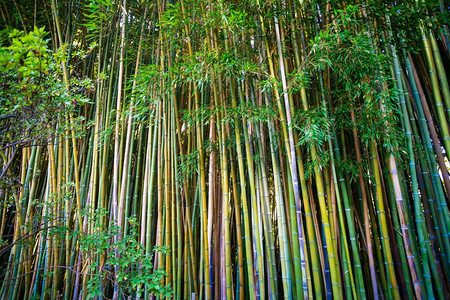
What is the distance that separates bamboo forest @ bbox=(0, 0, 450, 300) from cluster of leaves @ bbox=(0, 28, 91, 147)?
0.01m

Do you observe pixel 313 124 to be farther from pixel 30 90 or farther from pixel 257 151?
pixel 30 90

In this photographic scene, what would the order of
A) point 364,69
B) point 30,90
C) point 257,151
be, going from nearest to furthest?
point 30,90
point 364,69
point 257,151

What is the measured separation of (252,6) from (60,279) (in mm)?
3108

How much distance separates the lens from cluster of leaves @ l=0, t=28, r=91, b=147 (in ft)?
3.92

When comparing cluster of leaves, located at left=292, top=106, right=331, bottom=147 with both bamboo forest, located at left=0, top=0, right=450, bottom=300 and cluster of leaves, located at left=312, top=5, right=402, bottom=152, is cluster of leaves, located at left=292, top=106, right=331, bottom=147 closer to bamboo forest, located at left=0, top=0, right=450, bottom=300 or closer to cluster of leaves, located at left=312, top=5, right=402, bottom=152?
bamboo forest, located at left=0, top=0, right=450, bottom=300

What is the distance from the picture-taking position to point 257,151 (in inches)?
86.7

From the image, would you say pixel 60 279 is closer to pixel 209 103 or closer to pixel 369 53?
pixel 209 103

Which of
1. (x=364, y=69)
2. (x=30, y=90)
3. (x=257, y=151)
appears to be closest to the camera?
(x=30, y=90)

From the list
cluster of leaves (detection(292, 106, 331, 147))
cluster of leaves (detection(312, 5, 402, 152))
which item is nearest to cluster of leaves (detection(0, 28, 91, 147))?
cluster of leaves (detection(292, 106, 331, 147))

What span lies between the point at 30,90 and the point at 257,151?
162cm

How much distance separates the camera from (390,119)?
1.65 metres

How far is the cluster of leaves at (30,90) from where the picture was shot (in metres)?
1.20

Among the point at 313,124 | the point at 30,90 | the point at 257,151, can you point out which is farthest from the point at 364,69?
the point at 30,90


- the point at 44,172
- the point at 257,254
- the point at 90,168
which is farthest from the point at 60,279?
the point at 257,254
